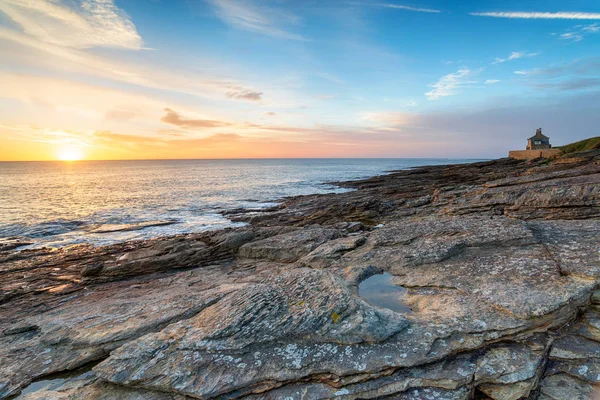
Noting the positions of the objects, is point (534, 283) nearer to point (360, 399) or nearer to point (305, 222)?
point (360, 399)

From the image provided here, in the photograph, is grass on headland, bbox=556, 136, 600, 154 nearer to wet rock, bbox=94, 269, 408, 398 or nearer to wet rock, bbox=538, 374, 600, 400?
wet rock, bbox=538, 374, 600, 400

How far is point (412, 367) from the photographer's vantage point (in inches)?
269

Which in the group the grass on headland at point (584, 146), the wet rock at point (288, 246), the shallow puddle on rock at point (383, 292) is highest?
the grass on headland at point (584, 146)

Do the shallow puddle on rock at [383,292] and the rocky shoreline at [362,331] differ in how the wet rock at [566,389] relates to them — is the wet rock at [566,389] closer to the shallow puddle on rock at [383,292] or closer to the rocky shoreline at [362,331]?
the rocky shoreline at [362,331]

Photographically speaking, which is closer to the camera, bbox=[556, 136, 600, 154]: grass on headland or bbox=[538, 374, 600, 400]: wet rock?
bbox=[538, 374, 600, 400]: wet rock

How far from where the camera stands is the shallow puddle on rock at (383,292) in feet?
31.8

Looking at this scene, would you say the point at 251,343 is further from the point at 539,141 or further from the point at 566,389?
the point at 539,141

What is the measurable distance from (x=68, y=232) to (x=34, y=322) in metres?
27.8

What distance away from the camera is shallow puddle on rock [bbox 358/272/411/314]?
9.70 metres

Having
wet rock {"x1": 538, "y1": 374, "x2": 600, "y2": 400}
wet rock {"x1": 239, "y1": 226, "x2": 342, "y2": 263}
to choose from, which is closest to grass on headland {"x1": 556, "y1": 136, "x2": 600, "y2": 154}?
wet rock {"x1": 239, "y1": 226, "x2": 342, "y2": 263}

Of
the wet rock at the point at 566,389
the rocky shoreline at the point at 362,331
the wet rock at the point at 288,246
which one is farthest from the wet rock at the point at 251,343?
the wet rock at the point at 288,246

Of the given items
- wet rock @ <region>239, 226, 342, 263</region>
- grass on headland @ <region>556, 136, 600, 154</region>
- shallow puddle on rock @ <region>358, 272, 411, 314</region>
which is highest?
grass on headland @ <region>556, 136, 600, 154</region>

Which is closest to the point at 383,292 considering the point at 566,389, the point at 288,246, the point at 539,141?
the point at 566,389

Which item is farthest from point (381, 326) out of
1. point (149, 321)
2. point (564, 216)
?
point (564, 216)
